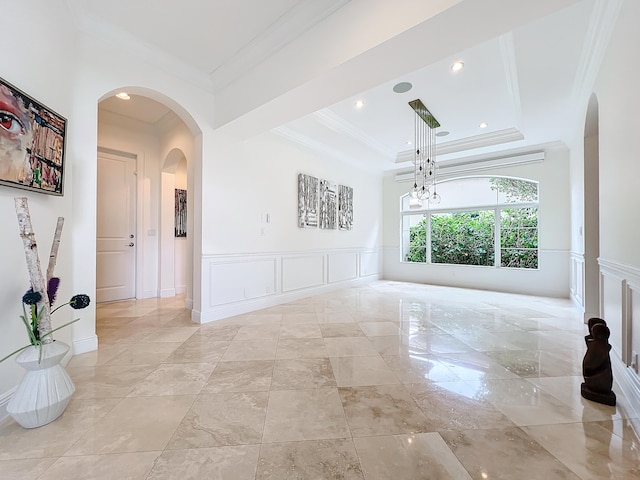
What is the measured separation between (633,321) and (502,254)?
434 cm

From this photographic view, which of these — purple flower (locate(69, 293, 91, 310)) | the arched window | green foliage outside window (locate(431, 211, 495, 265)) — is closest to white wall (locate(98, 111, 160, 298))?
purple flower (locate(69, 293, 91, 310))

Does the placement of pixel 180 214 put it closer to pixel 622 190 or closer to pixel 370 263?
pixel 370 263

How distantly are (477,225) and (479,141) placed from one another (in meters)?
1.90

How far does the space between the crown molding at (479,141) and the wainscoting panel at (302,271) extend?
3119mm

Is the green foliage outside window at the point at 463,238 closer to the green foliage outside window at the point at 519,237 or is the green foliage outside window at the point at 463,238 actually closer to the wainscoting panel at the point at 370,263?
the green foliage outside window at the point at 519,237

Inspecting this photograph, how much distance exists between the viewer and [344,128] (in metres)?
4.56

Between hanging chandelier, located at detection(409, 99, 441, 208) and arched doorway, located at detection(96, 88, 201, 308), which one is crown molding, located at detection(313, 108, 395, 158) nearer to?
hanging chandelier, located at detection(409, 99, 441, 208)

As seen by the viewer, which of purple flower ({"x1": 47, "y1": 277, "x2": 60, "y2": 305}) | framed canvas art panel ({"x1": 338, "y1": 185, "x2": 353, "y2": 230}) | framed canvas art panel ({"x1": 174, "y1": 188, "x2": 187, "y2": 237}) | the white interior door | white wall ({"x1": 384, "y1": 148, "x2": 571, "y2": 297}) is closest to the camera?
purple flower ({"x1": 47, "y1": 277, "x2": 60, "y2": 305})

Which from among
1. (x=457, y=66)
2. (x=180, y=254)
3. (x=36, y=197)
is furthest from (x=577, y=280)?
(x=180, y=254)

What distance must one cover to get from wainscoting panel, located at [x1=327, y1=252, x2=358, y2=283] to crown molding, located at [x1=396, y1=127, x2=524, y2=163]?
2621 millimetres

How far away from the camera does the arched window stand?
5.52m

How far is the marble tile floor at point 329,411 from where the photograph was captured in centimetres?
125

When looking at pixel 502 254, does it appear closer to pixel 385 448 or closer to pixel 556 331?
pixel 556 331

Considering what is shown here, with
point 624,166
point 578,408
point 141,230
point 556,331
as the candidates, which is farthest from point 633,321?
point 141,230
